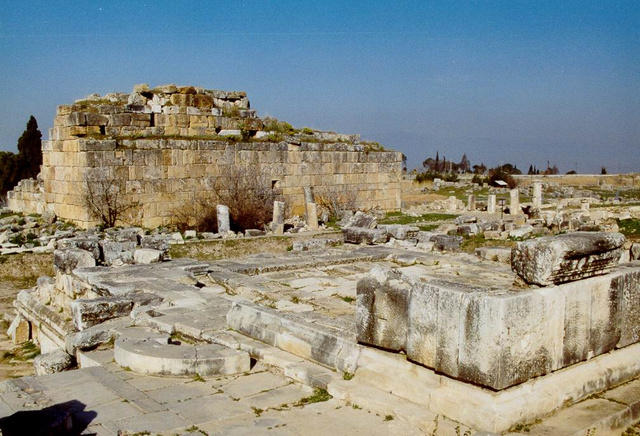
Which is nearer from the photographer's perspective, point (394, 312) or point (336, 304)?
point (394, 312)

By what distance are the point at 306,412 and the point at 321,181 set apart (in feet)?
52.0

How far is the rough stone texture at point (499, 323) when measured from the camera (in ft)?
13.3

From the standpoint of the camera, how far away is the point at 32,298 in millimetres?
9039

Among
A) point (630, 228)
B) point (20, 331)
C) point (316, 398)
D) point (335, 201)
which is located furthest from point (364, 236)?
point (630, 228)

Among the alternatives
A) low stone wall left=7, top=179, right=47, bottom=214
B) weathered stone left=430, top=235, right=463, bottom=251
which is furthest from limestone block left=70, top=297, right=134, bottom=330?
low stone wall left=7, top=179, right=47, bottom=214

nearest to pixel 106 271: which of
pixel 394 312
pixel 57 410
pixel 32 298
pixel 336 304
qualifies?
pixel 32 298

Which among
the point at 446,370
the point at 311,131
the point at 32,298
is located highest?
the point at 311,131

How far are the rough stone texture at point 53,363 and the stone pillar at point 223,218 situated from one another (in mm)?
9639

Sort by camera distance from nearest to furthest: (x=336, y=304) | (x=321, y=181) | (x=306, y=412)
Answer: (x=306, y=412), (x=336, y=304), (x=321, y=181)

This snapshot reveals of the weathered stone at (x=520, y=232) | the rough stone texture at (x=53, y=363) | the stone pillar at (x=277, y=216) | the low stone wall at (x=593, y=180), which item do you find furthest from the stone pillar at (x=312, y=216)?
the low stone wall at (x=593, y=180)

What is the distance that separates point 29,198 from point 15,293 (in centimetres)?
810

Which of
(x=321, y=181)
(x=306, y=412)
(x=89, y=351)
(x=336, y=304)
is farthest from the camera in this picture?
(x=321, y=181)

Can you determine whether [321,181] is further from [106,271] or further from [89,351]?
[89,351]

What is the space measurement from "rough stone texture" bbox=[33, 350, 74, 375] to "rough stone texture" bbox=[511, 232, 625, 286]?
4.36 m
